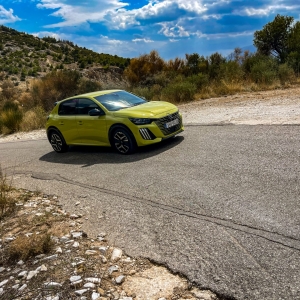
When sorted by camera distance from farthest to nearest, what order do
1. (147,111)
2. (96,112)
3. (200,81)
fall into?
(200,81) < (96,112) < (147,111)

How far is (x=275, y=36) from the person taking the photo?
24359 millimetres

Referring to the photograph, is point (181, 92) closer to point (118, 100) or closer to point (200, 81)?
point (200, 81)

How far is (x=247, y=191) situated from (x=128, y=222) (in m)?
1.84

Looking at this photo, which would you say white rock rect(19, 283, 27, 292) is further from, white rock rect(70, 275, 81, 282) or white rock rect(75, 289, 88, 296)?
white rock rect(75, 289, 88, 296)

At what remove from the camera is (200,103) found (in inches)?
655

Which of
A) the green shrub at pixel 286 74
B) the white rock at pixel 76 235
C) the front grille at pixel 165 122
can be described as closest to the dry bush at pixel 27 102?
the green shrub at pixel 286 74

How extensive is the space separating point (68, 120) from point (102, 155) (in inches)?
64.7

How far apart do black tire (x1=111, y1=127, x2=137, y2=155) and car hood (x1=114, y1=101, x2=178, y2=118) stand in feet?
1.35

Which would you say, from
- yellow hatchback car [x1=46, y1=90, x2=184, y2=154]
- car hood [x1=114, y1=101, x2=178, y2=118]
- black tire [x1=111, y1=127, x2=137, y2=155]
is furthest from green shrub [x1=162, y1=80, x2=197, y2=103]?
black tire [x1=111, y1=127, x2=137, y2=155]

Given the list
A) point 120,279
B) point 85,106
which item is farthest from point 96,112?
point 120,279

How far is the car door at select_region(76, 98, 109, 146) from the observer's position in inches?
369

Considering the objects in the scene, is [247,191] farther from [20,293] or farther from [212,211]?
[20,293]

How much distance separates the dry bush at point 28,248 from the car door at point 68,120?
5965 mm

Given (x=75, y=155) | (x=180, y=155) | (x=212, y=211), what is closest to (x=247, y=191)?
(x=212, y=211)
